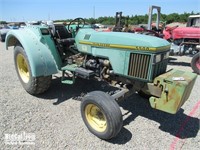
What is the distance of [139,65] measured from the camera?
10.4ft

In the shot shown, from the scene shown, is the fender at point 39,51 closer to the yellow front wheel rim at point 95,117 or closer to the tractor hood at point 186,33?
the yellow front wheel rim at point 95,117

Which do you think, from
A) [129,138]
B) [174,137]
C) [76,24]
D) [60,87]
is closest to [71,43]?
[76,24]

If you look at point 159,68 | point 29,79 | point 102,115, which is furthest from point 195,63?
point 29,79

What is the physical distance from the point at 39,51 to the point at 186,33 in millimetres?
6058

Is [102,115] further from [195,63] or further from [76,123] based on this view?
[195,63]

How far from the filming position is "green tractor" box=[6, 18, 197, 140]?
2.93 metres

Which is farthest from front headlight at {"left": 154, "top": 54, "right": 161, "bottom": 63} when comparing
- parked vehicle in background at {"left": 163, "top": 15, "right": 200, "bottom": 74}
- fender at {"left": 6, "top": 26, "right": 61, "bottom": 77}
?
parked vehicle in background at {"left": 163, "top": 15, "right": 200, "bottom": 74}

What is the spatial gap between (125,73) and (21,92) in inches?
97.4

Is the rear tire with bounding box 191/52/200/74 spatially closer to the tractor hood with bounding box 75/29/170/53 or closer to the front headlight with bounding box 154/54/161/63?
the tractor hood with bounding box 75/29/170/53

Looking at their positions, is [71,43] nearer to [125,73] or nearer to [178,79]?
[125,73]

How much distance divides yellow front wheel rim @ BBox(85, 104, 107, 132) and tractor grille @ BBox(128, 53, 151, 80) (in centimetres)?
74

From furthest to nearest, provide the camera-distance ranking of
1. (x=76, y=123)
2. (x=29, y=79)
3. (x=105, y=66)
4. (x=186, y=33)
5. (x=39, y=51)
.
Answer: (x=186, y=33), (x=29, y=79), (x=39, y=51), (x=105, y=66), (x=76, y=123)

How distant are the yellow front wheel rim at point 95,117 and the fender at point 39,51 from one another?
3.88ft

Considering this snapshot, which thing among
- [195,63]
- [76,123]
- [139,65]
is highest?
[139,65]
